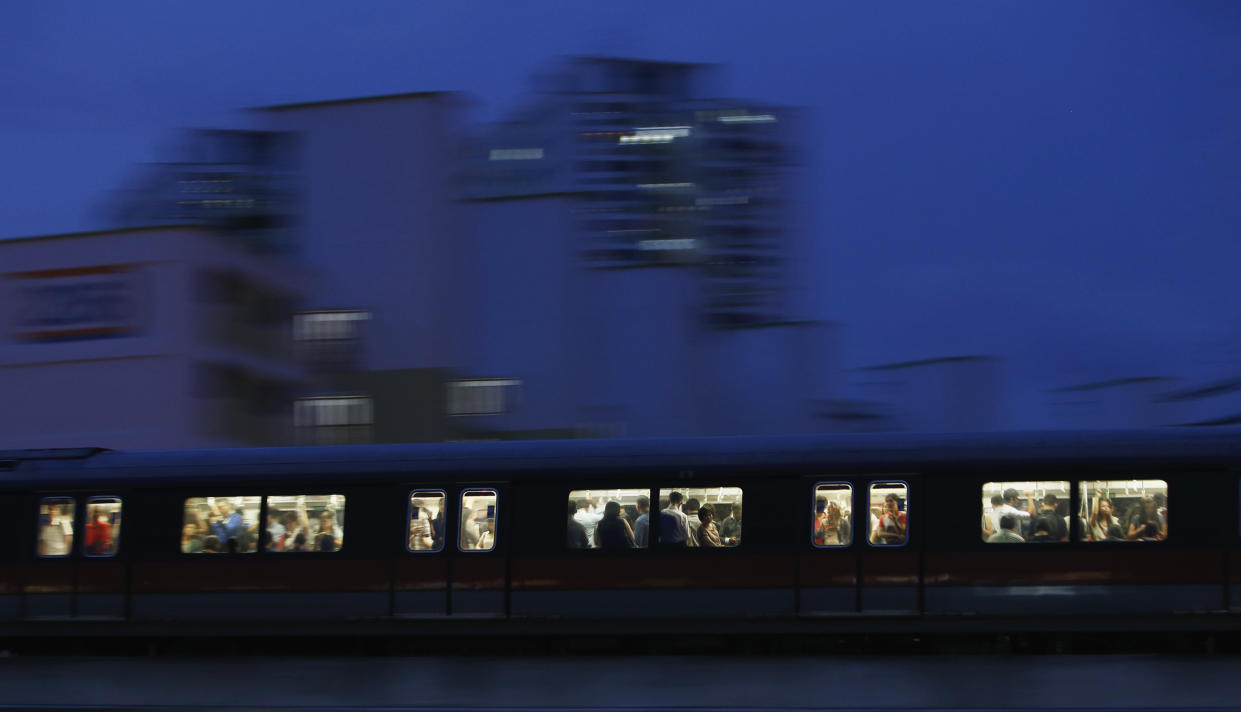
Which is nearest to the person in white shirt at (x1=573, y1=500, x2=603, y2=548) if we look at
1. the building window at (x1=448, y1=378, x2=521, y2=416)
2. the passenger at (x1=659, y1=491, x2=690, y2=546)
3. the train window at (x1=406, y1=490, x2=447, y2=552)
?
the passenger at (x1=659, y1=491, x2=690, y2=546)

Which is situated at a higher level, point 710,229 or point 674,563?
point 710,229

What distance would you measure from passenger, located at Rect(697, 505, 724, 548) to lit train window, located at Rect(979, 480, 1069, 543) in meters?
2.79

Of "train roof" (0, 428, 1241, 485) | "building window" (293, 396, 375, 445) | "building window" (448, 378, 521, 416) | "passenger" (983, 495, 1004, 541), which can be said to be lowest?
"passenger" (983, 495, 1004, 541)

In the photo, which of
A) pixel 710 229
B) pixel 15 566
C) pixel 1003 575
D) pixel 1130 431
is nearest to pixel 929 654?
pixel 1003 575

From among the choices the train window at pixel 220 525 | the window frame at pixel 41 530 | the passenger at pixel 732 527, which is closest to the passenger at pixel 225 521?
the train window at pixel 220 525

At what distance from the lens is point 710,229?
66.4 meters

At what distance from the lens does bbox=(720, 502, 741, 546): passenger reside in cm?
1405

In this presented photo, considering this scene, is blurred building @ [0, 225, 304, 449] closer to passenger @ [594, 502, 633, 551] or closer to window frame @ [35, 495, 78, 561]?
window frame @ [35, 495, 78, 561]

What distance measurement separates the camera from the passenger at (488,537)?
14438mm

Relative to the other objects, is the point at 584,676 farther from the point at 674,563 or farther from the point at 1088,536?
the point at 1088,536

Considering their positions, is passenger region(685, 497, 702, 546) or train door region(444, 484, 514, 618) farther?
train door region(444, 484, 514, 618)

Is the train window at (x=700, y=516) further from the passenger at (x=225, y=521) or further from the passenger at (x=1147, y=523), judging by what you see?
the passenger at (x=225, y=521)

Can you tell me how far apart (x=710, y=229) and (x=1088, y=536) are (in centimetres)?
5362

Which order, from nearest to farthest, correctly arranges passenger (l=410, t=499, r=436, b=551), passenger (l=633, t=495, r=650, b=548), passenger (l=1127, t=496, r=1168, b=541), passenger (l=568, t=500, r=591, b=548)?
passenger (l=1127, t=496, r=1168, b=541) → passenger (l=633, t=495, r=650, b=548) → passenger (l=568, t=500, r=591, b=548) → passenger (l=410, t=499, r=436, b=551)
